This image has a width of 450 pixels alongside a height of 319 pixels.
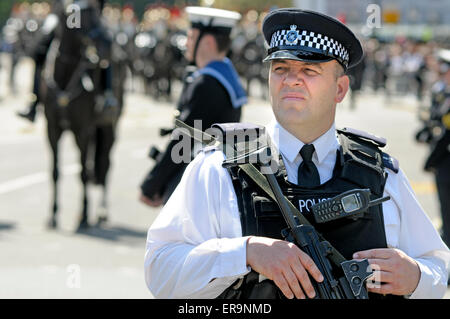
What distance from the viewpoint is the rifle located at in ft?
9.02

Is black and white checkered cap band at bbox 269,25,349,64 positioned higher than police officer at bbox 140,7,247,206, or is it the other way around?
black and white checkered cap band at bbox 269,25,349,64

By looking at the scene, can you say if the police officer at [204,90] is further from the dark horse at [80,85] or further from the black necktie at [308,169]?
the dark horse at [80,85]

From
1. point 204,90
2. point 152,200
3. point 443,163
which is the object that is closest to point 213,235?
point 204,90

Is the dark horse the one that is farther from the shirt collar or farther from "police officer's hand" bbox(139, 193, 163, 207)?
the shirt collar

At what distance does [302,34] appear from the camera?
308cm

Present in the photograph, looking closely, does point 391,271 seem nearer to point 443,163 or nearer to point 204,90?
point 204,90

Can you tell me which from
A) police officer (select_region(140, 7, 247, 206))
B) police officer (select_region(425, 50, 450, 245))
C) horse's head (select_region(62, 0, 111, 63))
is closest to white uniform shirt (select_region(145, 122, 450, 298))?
police officer (select_region(140, 7, 247, 206))

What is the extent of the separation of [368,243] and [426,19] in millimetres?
56062

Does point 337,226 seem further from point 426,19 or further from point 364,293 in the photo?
point 426,19

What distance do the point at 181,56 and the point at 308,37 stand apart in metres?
21.9

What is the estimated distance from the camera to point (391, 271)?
112 inches

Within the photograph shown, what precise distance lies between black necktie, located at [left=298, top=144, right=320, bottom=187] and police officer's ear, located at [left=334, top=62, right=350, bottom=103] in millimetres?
240

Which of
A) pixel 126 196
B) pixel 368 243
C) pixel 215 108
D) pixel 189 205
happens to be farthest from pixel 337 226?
pixel 126 196
